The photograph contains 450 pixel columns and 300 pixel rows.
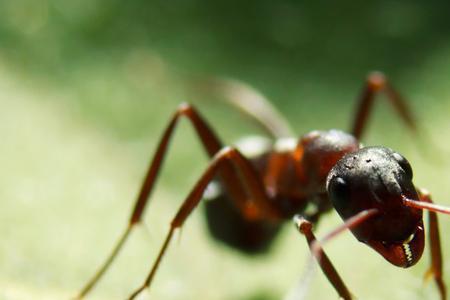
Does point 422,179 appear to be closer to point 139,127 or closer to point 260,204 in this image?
A: point 260,204

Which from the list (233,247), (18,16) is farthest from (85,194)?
(18,16)

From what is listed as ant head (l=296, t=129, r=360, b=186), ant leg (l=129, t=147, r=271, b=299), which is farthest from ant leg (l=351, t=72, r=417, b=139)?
ant leg (l=129, t=147, r=271, b=299)

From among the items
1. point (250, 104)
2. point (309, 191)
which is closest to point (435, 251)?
point (309, 191)

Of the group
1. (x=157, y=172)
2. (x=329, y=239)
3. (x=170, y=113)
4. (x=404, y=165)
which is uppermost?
(x=170, y=113)

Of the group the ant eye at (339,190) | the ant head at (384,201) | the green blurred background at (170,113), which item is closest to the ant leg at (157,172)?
the green blurred background at (170,113)

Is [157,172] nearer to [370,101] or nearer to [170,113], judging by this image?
[370,101]

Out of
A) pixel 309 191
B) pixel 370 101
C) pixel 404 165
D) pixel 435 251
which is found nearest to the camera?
pixel 404 165

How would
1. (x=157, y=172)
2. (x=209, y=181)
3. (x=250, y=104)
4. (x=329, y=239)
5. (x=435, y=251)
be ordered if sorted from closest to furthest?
1. (x=329, y=239)
2. (x=435, y=251)
3. (x=209, y=181)
4. (x=157, y=172)
5. (x=250, y=104)
